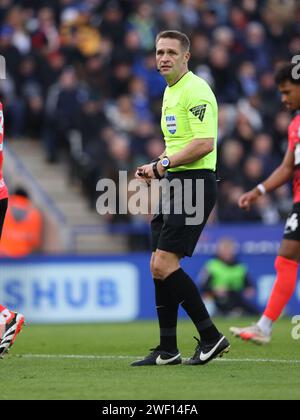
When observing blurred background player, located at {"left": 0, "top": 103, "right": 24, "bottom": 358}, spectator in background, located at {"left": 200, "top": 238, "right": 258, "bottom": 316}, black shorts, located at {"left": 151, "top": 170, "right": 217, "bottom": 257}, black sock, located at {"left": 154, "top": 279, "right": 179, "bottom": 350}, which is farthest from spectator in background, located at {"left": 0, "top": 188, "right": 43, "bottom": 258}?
black shorts, located at {"left": 151, "top": 170, "right": 217, "bottom": 257}

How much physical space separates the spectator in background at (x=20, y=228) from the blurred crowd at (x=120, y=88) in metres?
1.61

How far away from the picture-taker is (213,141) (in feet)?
27.5

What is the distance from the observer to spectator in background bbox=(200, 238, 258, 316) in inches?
655

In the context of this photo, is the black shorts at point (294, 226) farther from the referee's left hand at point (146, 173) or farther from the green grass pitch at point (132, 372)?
the referee's left hand at point (146, 173)

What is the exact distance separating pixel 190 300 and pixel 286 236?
2124 mm

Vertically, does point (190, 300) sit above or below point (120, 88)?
below

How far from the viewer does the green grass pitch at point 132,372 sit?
6902mm

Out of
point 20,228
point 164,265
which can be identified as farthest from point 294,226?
point 20,228

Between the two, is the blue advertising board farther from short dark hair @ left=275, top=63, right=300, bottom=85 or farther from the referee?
the referee

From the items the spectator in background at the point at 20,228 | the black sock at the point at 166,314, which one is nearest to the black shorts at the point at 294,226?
the black sock at the point at 166,314

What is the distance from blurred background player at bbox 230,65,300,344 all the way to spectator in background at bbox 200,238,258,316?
6.21 metres

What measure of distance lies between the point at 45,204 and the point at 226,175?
316 centimetres

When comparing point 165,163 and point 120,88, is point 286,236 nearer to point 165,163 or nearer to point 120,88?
point 165,163

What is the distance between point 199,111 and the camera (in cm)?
834
